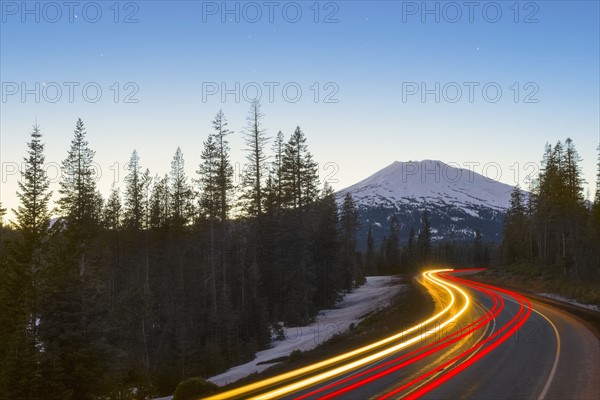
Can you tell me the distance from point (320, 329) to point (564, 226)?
4677cm

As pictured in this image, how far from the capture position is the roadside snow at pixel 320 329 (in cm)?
2962

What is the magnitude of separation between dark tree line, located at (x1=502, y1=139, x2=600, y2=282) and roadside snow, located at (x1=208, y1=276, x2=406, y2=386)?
2195cm

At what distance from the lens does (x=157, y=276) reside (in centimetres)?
5491

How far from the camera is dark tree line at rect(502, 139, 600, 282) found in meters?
61.6

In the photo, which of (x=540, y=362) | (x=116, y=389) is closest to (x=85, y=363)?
(x=116, y=389)

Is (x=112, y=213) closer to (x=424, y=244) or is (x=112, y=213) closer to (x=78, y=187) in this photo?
(x=78, y=187)

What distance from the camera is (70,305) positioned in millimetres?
23766

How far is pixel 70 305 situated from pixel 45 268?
7.87 metres

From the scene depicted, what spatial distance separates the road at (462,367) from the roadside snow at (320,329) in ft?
28.6

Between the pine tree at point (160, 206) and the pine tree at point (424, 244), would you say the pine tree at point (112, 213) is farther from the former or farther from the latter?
the pine tree at point (424, 244)

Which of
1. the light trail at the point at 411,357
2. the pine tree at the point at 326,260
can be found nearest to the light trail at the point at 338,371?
the light trail at the point at 411,357

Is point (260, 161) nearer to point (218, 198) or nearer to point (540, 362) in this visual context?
point (218, 198)

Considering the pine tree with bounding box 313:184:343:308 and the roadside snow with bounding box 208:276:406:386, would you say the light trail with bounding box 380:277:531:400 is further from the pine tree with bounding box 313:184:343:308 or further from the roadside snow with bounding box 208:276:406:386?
the pine tree with bounding box 313:184:343:308

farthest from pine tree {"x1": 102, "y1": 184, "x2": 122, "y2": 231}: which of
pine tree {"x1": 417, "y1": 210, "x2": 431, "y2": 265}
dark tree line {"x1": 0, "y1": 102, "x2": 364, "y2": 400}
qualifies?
pine tree {"x1": 417, "y1": 210, "x2": 431, "y2": 265}
